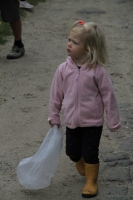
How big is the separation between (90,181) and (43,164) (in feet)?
1.29

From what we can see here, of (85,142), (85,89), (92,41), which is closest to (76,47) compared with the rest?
(92,41)

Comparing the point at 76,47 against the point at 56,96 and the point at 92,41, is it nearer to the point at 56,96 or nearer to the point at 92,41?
the point at 92,41

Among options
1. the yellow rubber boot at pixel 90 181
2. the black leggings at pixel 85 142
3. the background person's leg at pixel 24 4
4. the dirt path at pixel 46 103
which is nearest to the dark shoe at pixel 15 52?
the dirt path at pixel 46 103

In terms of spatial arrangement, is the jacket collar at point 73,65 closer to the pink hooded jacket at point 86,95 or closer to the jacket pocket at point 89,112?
the pink hooded jacket at point 86,95

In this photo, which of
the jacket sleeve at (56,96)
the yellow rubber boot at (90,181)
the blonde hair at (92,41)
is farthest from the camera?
the yellow rubber boot at (90,181)

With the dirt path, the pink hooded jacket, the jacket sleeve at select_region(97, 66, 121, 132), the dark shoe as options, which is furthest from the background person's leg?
the jacket sleeve at select_region(97, 66, 121, 132)

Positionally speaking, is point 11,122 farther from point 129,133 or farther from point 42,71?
point 42,71

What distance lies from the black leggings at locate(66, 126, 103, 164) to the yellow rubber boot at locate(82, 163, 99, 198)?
49 millimetres

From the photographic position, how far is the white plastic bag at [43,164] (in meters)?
3.89

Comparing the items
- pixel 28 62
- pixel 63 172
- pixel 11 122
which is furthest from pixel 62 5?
pixel 63 172

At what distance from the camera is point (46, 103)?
5926 mm

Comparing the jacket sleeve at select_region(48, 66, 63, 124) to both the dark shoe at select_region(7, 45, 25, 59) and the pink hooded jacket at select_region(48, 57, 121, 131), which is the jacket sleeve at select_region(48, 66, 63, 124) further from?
the dark shoe at select_region(7, 45, 25, 59)

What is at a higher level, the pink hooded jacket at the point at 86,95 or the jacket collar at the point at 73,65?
the jacket collar at the point at 73,65

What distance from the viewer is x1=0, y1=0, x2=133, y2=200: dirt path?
13.4 ft
